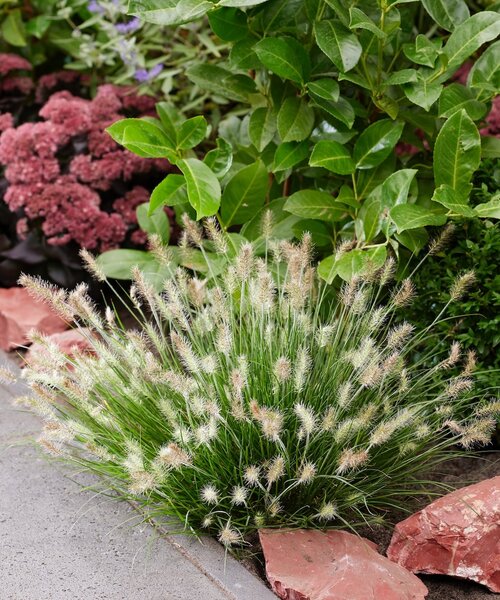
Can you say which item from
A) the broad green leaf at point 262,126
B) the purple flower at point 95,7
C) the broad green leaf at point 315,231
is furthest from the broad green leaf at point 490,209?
the purple flower at point 95,7

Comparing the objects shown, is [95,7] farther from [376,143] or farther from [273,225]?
[376,143]

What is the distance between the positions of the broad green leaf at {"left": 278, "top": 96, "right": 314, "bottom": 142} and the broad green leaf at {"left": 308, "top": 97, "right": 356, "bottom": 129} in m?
0.09

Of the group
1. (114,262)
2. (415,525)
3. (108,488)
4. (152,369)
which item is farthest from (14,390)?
(415,525)

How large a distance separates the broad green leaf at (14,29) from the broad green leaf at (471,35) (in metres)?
2.64

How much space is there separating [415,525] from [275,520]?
390mm

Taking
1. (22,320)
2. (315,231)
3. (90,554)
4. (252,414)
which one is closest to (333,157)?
(315,231)

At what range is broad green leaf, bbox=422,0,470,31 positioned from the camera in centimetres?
286

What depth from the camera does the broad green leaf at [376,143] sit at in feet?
9.37

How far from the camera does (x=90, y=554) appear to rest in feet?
7.54

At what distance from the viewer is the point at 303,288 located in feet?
7.82

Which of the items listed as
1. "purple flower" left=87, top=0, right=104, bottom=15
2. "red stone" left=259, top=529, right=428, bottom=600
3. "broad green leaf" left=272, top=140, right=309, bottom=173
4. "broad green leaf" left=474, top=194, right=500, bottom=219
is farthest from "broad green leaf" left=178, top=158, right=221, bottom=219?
"purple flower" left=87, top=0, right=104, bottom=15

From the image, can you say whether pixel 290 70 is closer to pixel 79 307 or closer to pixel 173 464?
pixel 79 307

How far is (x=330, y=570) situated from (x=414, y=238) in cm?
117

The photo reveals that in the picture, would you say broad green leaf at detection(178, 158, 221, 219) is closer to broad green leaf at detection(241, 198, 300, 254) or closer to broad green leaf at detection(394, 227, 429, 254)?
broad green leaf at detection(241, 198, 300, 254)
